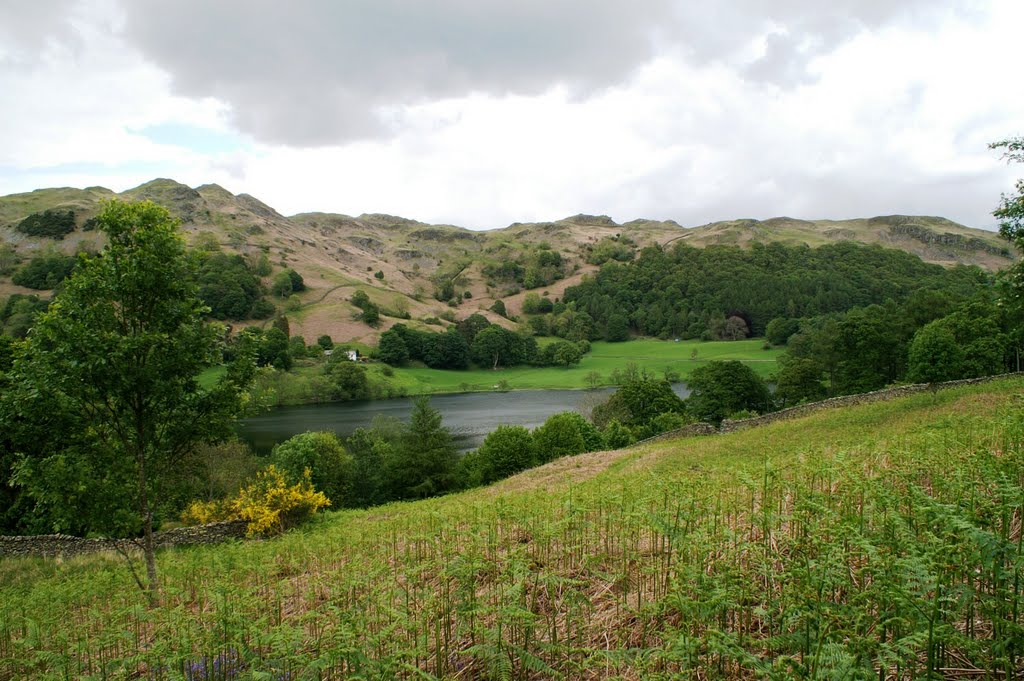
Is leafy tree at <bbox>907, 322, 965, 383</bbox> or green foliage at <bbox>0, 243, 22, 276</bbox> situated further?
green foliage at <bbox>0, 243, 22, 276</bbox>

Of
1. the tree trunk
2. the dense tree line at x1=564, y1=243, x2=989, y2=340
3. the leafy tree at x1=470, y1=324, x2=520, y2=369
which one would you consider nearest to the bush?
the tree trunk

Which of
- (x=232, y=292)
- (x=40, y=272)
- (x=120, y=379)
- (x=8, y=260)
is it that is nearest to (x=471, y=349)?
(x=232, y=292)

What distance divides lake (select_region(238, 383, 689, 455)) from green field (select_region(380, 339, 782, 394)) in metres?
6.16

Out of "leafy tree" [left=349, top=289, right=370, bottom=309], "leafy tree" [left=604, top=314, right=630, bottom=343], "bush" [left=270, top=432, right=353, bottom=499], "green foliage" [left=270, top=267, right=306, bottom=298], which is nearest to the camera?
"bush" [left=270, top=432, right=353, bottom=499]

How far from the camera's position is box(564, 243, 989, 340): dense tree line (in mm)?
144375

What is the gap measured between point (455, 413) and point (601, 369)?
4810 cm

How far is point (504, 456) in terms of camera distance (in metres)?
42.1

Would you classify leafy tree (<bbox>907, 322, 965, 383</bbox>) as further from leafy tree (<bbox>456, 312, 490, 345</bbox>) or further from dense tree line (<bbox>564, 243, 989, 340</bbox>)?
leafy tree (<bbox>456, 312, 490, 345</bbox>)

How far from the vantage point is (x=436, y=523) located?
428 inches

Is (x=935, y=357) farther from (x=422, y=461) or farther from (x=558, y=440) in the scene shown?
(x=422, y=461)

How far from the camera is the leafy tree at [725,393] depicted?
60.6 m

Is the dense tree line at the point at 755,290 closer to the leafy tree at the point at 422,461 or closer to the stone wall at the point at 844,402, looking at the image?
the leafy tree at the point at 422,461

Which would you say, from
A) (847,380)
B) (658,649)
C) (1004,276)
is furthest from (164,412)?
(847,380)

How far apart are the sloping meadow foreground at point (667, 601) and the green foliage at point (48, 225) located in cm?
19384
